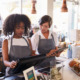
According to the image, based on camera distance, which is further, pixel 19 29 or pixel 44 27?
pixel 44 27

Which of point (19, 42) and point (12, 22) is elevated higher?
point (12, 22)

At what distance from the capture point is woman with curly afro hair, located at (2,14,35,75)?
1421 millimetres

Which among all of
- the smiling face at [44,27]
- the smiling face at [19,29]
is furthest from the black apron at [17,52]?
the smiling face at [44,27]

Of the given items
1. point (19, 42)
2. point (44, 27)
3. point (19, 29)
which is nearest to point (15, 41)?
point (19, 42)

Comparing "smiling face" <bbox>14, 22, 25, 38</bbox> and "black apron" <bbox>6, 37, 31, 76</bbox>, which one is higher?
"smiling face" <bbox>14, 22, 25, 38</bbox>

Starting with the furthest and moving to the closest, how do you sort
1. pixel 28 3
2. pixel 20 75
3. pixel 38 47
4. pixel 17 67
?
pixel 28 3 → pixel 38 47 → pixel 20 75 → pixel 17 67

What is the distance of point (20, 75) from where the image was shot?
4.09ft

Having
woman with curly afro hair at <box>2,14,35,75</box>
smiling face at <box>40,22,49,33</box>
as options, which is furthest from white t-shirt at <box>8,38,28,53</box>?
smiling face at <box>40,22,49,33</box>

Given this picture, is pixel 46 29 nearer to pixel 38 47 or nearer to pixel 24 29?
pixel 38 47

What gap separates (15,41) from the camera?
4.96 ft

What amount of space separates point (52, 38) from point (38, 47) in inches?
9.8

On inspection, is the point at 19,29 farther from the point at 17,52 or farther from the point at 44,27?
the point at 44,27

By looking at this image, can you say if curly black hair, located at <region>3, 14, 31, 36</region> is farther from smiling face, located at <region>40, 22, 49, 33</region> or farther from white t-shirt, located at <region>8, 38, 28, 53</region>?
smiling face, located at <region>40, 22, 49, 33</region>

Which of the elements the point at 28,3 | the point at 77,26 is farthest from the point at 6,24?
the point at 77,26
